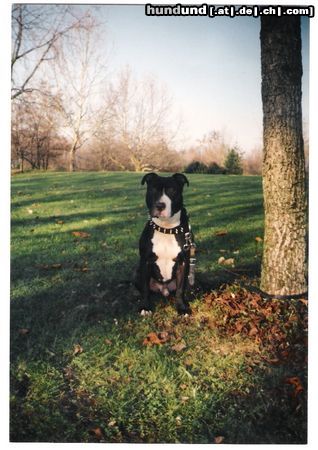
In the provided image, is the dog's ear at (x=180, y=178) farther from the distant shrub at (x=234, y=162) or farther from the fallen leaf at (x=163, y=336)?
the fallen leaf at (x=163, y=336)

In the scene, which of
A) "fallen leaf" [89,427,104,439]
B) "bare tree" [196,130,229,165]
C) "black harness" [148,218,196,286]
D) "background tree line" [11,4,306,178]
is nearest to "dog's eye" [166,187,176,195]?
"black harness" [148,218,196,286]

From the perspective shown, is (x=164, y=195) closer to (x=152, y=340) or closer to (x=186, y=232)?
(x=186, y=232)

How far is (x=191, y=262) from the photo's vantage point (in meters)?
3.85

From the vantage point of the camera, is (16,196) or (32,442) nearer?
(32,442)

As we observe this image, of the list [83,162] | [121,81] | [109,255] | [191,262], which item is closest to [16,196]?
[83,162]

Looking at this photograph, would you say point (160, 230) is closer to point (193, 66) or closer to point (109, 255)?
point (109, 255)

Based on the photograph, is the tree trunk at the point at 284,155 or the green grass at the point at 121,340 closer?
the green grass at the point at 121,340

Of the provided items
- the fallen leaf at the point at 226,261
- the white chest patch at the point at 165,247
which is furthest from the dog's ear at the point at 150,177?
the fallen leaf at the point at 226,261

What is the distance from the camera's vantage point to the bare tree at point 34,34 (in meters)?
3.78

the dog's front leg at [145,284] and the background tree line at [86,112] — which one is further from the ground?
the background tree line at [86,112]

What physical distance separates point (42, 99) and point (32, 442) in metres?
3.04

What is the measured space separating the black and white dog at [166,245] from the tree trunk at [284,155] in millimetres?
780

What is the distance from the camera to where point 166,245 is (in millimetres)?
3707

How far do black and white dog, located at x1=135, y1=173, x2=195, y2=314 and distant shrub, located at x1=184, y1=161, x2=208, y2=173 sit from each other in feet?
1.95
